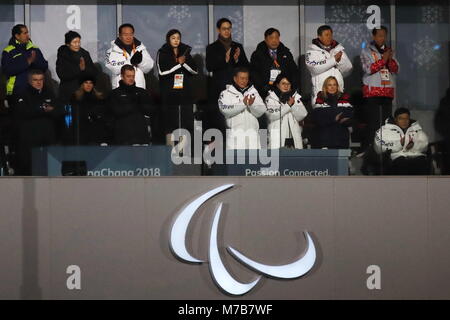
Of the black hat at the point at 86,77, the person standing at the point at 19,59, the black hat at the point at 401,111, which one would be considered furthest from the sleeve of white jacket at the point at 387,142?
the person standing at the point at 19,59

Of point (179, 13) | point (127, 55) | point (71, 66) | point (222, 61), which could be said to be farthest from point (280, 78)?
point (179, 13)

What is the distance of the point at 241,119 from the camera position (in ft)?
61.3

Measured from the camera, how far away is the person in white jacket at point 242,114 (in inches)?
731

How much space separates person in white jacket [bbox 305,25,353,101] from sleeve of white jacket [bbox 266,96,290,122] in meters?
1.02

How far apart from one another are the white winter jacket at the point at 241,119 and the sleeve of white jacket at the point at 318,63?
140 centimetres

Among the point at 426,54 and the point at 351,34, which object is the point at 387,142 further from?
the point at 351,34

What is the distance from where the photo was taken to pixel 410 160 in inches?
746

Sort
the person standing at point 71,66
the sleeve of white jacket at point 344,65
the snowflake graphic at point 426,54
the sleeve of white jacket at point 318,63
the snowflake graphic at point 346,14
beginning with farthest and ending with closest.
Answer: the snowflake graphic at point 346,14 < the snowflake graphic at point 426,54 < the sleeve of white jacket at point 344,65 < the sleeve of white jacket at point 318,63 < the person standing at point 71,66

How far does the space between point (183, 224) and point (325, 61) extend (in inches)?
141

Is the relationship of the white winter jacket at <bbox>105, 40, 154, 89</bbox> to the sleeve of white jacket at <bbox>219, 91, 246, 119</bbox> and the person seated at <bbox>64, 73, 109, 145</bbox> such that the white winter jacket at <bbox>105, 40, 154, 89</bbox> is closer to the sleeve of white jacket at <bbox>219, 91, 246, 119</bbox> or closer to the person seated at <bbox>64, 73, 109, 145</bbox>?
the person seated at <bbox>64, 73, 109, 145</bbox>

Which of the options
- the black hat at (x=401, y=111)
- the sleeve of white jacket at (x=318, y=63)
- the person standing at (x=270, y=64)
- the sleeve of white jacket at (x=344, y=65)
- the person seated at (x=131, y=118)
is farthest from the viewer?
the sleeve of white jacket at (x=344, y=65)

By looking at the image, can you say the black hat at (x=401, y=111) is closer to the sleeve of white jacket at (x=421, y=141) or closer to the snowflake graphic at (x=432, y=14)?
the sleeve of white jacket at (x=421, y=141)
